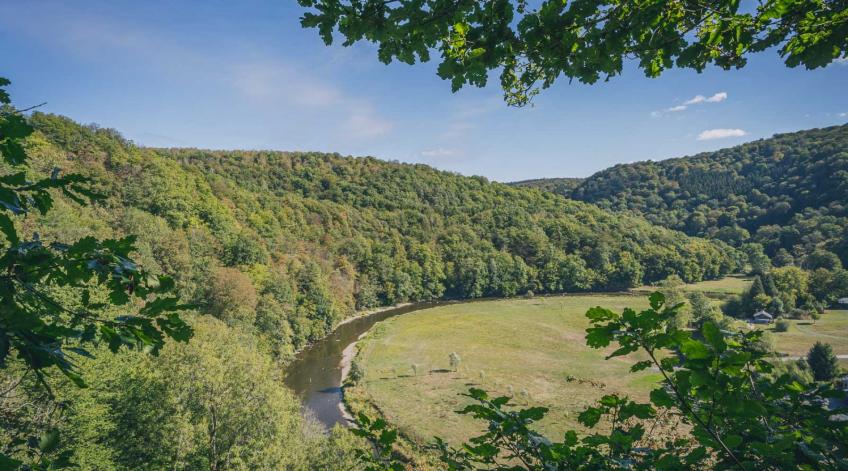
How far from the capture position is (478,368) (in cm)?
3938

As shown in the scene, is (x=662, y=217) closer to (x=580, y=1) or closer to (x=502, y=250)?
(x=502, y=250)

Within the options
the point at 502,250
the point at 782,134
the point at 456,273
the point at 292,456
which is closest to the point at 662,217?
the point at 782,134

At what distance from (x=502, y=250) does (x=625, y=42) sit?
94.2 meters

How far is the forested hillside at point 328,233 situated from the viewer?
4241 cm

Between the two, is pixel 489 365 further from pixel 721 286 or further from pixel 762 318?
pixel 721 286

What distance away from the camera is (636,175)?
553 ft

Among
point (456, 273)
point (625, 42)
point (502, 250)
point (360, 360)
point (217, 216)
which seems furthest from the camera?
point (502, 250)

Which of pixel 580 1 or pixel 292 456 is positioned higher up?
pixel 580 1

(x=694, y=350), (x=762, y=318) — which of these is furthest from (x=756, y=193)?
(x=694, y=350)

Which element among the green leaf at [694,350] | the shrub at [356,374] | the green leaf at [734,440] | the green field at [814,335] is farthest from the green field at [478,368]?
the green leaf at [694,350]

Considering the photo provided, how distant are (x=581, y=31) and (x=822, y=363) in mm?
39159

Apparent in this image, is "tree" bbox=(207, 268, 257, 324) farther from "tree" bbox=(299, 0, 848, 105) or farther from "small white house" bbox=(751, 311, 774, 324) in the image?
"small white house" bbox=(751, 311, 774, 324)

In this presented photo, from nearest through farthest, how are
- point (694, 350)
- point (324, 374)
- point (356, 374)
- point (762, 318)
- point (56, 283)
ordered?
point (694, 350) → point (56, 283) → point (356, 374) → point (324, 374) → point (762, 318)

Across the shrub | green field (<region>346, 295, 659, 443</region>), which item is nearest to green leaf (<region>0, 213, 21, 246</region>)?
green field (<region>346, 295, 659, 443</region>)
